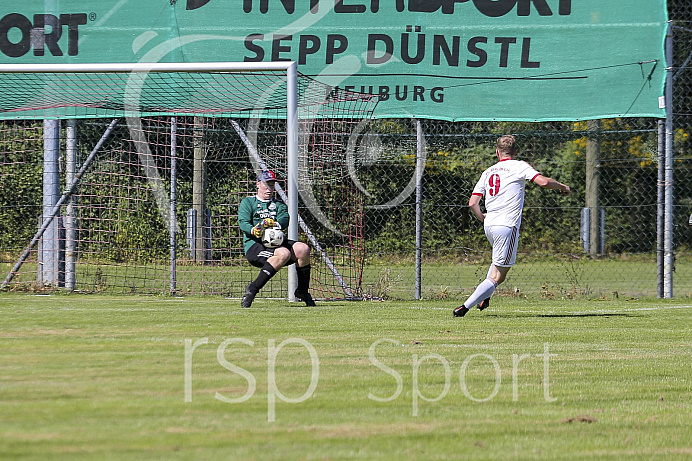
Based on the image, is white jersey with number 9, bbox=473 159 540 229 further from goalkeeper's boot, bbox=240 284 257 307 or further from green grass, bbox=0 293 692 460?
goalkeeper's boot, bbox=240 284 257 307

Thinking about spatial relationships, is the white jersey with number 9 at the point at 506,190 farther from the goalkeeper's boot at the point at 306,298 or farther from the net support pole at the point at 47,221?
the net support pole at the point at 47,221

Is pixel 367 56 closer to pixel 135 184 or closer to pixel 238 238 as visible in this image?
pixel 238 238

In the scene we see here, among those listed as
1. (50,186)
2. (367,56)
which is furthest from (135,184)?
(367,56)

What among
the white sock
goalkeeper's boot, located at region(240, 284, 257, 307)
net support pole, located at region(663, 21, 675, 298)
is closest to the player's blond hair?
the white sock

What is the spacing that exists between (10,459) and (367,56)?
10.7 m

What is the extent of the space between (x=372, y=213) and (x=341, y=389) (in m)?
14.6

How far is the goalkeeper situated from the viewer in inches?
408

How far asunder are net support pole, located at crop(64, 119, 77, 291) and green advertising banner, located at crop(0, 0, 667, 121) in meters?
1.29

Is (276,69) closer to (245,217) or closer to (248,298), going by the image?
(245,217)

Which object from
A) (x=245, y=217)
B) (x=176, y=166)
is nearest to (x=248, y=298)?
(x=245, y=217)

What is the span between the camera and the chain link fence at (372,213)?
1305cm

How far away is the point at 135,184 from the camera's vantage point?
1548 centimetres

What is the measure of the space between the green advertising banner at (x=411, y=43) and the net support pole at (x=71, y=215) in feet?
4.22

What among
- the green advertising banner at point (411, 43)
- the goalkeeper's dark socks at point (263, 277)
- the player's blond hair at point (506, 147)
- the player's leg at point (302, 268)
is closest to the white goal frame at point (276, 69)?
the player's leg at point (302, 268)
